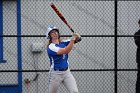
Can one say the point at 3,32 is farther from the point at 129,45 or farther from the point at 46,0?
the point at 129,45

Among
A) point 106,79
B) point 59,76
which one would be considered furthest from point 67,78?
point 106,79

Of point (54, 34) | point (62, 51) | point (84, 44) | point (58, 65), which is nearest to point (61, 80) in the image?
point (58, 65)

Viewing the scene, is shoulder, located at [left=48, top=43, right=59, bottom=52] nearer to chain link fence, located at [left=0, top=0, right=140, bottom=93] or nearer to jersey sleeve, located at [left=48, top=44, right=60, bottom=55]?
jersey sleeve, located at [left=48, top=44, right=60, bottom=55]

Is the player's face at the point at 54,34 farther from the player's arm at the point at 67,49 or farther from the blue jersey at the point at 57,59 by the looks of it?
the player's arm at the point at 67,49

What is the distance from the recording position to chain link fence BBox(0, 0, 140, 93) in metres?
9.81

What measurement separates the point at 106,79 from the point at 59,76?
2.30 metres

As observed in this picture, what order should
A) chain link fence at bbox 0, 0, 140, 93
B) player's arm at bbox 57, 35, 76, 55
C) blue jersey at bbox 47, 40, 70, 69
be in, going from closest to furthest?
player's arm at bbox 57, 35, 76, 55 < blue jersey at bbox 47, 40, 70, 69 < chain link fence at bbox 0, 0, 140, 93

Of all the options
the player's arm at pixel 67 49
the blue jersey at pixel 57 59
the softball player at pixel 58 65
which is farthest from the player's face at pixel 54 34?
the player's arm at pixel 67 49

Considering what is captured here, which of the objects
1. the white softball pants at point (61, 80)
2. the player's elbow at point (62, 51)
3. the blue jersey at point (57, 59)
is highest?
the player's elbow at point (62, 51)

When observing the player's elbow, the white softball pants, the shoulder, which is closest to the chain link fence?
the white softball pants

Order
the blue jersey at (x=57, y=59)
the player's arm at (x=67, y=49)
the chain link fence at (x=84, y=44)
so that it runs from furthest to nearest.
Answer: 1. the chain link fence at (x=84, y=44)
2. the blue jersey at (x=57, y=59)
3. the player's arm at (x=67, y=49)

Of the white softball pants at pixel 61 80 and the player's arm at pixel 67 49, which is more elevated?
the player's arm at pixel 67 49

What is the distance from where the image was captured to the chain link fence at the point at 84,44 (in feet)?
32.2

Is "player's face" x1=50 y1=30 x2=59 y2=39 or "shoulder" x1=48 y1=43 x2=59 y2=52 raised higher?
"player's face" x1=50 y1=30 x2=59 y2=39
